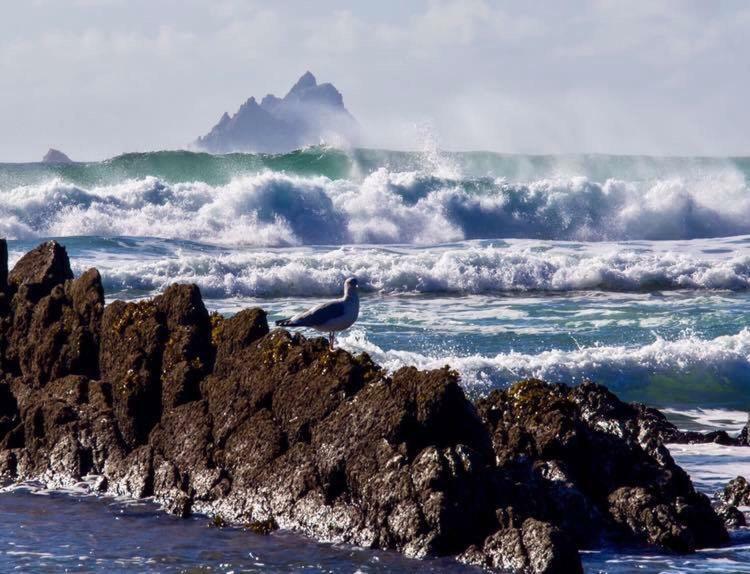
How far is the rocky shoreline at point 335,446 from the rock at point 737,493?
0.12ft

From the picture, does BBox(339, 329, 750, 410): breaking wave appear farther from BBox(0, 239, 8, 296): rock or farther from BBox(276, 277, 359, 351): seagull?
BBox(0, 239, 8, 296): rock

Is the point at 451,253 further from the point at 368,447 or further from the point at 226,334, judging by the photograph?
the point at 368,447

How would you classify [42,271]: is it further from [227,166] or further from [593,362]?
[227,166]

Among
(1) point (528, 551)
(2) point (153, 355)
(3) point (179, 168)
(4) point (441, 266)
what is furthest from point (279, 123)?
(1) point (528, 551)

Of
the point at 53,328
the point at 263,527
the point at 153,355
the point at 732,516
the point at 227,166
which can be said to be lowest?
the point at 263,527

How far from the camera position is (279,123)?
127 m

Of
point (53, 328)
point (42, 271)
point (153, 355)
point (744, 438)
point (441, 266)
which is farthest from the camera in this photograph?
point (441, 266)

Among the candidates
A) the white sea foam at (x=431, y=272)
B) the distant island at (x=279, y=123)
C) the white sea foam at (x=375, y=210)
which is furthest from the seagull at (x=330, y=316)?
the distant island at (x=279, y=123)

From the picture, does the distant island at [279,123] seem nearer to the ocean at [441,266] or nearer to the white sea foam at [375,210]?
the ocean at [441,266]

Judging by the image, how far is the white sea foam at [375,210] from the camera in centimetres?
4253

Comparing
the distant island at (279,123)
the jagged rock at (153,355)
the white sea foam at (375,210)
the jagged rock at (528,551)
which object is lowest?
the jagged rock at (528,551)

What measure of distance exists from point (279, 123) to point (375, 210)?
272ft

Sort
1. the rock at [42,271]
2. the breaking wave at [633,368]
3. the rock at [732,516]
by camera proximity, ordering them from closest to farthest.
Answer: the rock at [732,516], the rock at [42,271], the breaking wave at [633,368]

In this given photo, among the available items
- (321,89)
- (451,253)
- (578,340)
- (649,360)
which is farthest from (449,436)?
(321,89)
